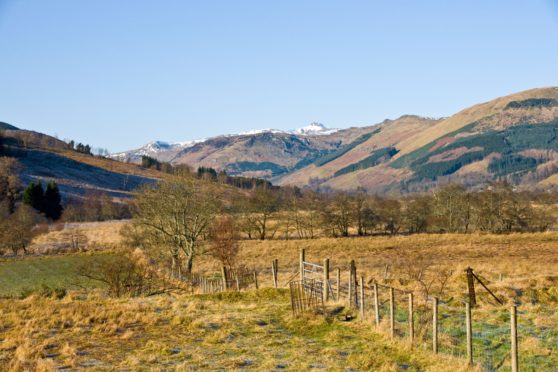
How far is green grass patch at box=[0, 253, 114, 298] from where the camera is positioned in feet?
122

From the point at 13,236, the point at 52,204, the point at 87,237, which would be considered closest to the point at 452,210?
the point at 87,237

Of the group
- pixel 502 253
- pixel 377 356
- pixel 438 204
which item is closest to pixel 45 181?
pixel 438 204

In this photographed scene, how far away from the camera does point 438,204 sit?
277 feet

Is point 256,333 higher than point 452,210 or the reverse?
the reverse

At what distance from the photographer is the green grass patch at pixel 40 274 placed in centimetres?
3716

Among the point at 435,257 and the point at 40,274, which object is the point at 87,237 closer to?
the point at 40,274

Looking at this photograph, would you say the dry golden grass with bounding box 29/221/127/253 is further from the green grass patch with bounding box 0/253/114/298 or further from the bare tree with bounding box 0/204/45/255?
the green grass patch with bounding box 0/253/114/298

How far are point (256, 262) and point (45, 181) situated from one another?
132140 mm

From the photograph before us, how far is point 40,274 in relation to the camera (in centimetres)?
4666

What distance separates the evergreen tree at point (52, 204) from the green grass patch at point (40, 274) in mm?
47169

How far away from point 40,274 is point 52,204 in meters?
64.2

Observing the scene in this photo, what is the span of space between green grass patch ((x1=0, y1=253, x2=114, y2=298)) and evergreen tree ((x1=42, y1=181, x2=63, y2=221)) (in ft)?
155

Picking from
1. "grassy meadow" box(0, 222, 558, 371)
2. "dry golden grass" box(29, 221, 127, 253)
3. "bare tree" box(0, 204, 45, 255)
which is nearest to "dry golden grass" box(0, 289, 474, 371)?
"grassy meadow" box(0, 222, 558, 371)

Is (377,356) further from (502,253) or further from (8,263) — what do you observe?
(8,263)
